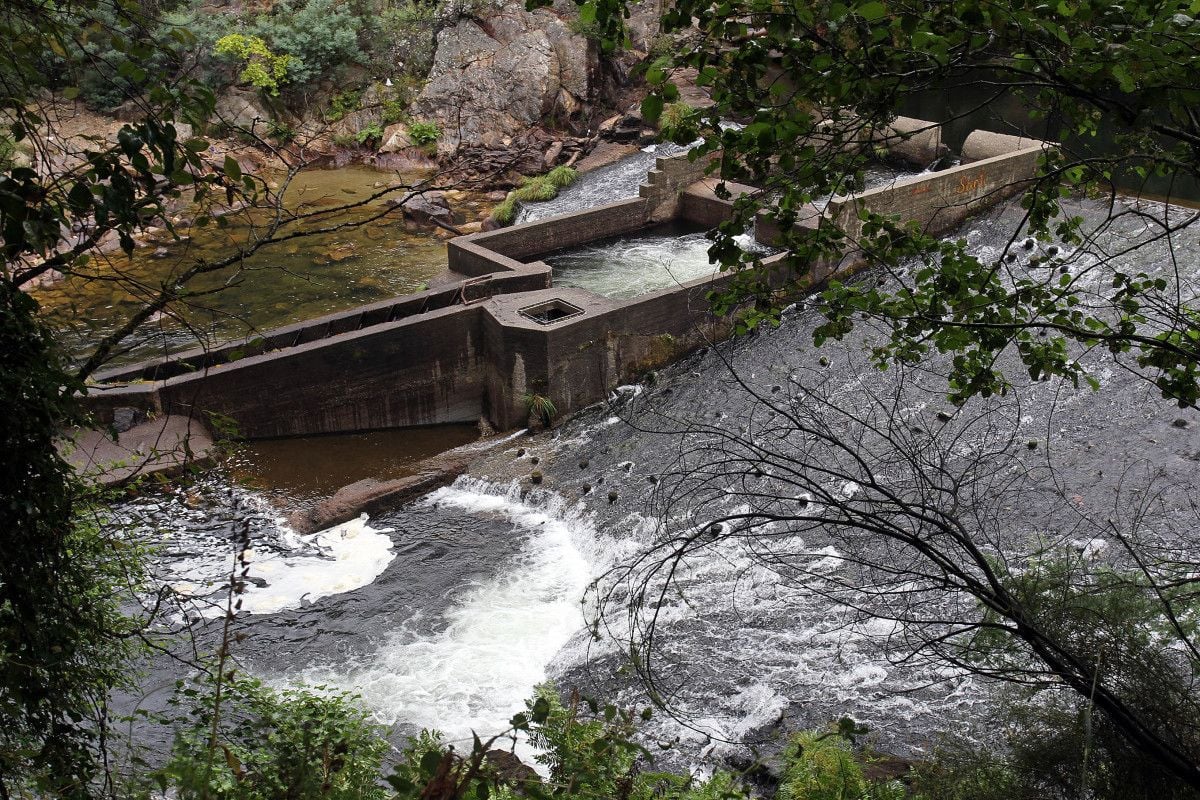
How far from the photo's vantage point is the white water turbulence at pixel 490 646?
10352 millimetres

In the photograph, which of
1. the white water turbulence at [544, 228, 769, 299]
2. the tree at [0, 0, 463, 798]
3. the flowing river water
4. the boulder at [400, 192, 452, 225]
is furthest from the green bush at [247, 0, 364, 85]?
the tree at [0, 0, 463, 798]

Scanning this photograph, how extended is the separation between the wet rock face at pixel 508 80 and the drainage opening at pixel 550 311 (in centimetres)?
1287

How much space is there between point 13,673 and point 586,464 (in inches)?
395

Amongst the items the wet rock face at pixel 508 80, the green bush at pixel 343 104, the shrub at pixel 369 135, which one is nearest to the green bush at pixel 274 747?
the wet rock face at pixel 508 80

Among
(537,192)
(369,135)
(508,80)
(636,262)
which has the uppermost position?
(508,80)

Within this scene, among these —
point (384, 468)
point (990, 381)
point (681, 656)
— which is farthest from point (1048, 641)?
point (384, 468)

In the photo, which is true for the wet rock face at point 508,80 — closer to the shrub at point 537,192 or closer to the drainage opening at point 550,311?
the shrub at point 537,192

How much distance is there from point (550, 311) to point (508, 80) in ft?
47.2

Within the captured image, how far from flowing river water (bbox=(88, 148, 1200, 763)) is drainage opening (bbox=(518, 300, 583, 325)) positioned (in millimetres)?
1537

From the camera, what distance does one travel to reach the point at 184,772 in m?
3.69

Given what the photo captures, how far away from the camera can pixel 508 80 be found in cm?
2847

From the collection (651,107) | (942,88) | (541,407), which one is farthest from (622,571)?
(651,107)

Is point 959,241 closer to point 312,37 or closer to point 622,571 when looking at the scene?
point 622,571

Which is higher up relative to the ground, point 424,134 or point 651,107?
point 651,107
